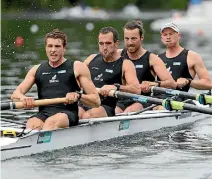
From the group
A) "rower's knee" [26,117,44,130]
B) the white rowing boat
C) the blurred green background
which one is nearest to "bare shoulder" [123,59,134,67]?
the white rowing boat

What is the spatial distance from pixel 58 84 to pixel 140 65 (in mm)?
2591

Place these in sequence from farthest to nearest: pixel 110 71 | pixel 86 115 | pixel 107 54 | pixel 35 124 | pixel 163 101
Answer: pixel 110 71, pixel 107 54, pixel 163 101, pixel 86 115, pixel 35 124

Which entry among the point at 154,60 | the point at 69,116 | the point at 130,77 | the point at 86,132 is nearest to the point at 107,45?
the point at 130,77

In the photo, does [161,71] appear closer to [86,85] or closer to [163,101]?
[163,101]

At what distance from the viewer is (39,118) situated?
1102cm

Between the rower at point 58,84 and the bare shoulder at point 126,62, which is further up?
the bare shoulder at point 126,62

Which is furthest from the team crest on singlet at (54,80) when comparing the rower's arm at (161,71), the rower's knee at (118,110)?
the rower's arm at (161,71)

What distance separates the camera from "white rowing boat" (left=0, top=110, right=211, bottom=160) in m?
10.2

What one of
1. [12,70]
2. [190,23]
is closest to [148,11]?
[190,23]

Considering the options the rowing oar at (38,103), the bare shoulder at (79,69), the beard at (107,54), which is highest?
the beard at (107,54)

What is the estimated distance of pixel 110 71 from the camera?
1248cm

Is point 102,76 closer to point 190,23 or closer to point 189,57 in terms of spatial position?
point 189,57

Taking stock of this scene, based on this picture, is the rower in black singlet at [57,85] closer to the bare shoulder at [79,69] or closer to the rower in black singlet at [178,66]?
the bare shoulder at [79,69]

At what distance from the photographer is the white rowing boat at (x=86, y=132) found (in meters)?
10.2
